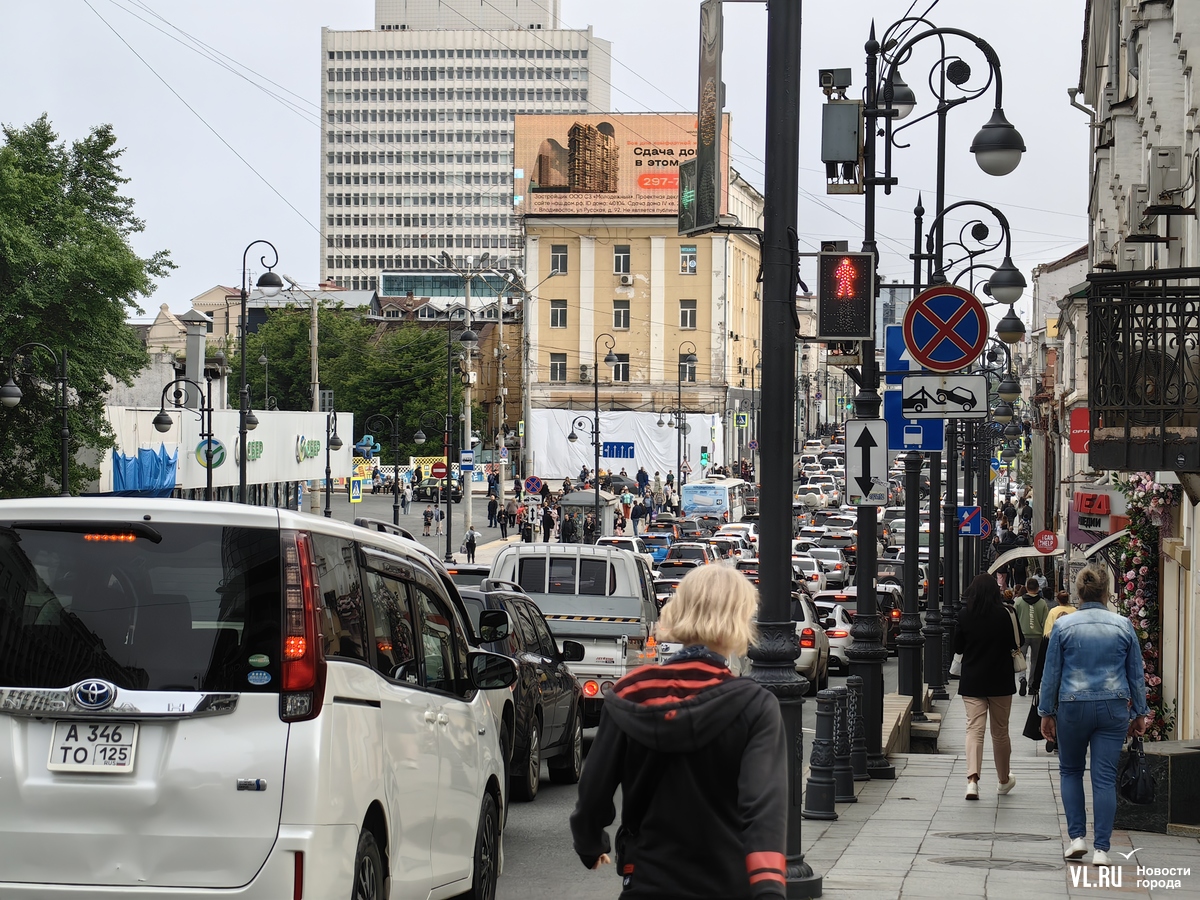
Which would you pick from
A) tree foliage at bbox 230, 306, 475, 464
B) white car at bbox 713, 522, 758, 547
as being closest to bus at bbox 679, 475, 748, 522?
white car at bbox 713, 522, 758, 547

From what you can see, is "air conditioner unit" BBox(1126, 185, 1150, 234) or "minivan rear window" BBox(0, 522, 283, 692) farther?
"air conditioner unit" BBox(1126, 185, 1150, 234)

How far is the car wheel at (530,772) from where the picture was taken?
42.5 ft

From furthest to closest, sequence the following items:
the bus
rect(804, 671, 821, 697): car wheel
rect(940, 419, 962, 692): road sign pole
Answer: the bus < rect(940, 419, 962, 692): road sign pole < rect(804, 671, 821, 697): car wheel

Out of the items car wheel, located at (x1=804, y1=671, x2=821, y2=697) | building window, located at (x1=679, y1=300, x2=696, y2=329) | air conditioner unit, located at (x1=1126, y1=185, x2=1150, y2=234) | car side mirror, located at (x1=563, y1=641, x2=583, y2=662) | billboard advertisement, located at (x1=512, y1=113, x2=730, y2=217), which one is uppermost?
billboard advertisement, located at (x1=512, y1=113, x2=730, y2=217)

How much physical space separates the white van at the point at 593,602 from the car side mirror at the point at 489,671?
8.42 meters

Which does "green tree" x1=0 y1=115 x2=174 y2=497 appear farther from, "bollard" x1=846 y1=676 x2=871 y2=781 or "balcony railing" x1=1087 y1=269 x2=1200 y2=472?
"balcony railing" x1=1087 y1=269 x2=1200 y2=472

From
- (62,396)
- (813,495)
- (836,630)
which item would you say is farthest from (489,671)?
(813,495)

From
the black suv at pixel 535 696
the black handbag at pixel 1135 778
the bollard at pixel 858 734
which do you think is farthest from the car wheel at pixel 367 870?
the bollard at pixel 858 734

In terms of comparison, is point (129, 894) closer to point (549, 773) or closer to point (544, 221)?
point (549, 773)

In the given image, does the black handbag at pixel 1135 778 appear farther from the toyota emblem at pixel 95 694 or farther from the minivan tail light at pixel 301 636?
the toyota emblem at pixel 95 694

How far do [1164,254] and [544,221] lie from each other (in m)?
85.8

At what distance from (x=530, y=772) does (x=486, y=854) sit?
17.0ft

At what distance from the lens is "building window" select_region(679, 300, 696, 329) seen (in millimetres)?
104688

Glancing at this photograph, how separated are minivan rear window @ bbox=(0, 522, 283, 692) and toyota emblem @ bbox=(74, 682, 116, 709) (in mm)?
47
